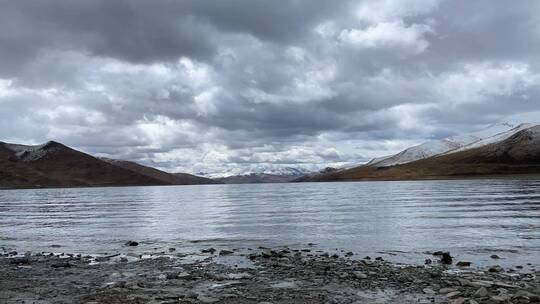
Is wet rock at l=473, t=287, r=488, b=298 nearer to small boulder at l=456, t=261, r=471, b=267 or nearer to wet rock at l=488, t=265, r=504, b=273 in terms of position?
wet rock at l=488, t=265, r=504, b=273

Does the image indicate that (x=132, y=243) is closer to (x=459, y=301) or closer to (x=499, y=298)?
(x=459, y=301)

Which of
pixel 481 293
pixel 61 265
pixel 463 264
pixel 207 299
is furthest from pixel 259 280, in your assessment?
pixel 61 265

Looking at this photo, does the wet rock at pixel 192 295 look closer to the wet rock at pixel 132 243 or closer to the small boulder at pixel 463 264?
the small boulder at pixel 463 264

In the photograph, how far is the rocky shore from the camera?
19312 millimetres

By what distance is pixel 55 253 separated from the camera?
35.3m

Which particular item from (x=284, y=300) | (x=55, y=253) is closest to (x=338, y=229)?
(x=55, y=253)

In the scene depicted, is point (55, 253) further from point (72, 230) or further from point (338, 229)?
point (338, 229)

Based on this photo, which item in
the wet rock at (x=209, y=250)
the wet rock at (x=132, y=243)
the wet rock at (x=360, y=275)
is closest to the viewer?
the wet rock at (x=360, y=275)

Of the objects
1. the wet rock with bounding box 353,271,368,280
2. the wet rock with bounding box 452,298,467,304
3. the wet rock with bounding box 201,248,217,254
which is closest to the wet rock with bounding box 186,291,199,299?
the wet rock with bounding box 353,271,368,280

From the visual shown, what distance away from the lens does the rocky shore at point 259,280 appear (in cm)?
1931

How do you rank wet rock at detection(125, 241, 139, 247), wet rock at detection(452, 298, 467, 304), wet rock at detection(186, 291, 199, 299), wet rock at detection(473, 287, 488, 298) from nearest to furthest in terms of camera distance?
wet rock at detection(452, 298, 467, 304) → wet rock at detection(473, 287, 488, 298) → wet rock at detection(186, 291, 199, 299) → wet rock at detection(125, 241, 139, 247)

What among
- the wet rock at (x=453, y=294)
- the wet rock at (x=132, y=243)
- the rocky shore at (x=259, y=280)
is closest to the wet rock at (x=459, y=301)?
the rocky shore at (x=259, y=280)

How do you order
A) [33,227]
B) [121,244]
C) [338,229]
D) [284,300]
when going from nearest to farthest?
[284,300], [121,244], [338,229], [33,227]

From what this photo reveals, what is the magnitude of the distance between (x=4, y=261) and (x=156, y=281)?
1438 cm
